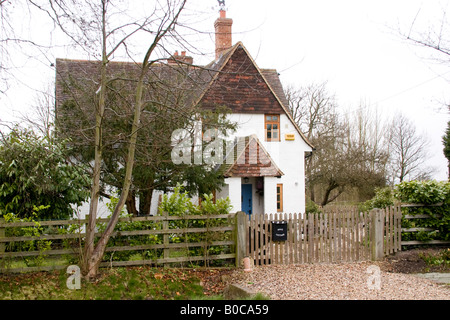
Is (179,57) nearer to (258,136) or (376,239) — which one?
(258,136)

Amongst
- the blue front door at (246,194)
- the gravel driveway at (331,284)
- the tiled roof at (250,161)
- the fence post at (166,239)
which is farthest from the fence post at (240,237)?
the blue front door at (246,194)

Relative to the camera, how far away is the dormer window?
832 inches

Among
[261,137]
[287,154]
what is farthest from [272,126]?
[287,154]

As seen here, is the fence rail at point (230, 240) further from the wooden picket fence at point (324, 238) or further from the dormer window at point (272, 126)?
the dormer window at point (272, 126)

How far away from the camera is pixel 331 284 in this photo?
873 centimetres

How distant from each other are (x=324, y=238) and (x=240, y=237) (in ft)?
8.48

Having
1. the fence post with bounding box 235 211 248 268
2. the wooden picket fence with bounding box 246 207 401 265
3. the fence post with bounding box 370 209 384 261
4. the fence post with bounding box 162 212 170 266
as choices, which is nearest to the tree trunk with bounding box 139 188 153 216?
the fence post with bounding box 162 212 170 266

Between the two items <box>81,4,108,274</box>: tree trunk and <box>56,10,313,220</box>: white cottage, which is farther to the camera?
<box>56,10,313,220</box>: white cottage

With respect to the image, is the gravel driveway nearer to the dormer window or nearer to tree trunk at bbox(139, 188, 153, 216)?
tree trunk at bbox(139, 188, 153, 216)

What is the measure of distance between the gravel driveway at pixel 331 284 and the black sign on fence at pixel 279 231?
2.25 ft

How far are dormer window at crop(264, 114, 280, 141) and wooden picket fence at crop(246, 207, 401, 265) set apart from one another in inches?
365

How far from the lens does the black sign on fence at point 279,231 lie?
10727 millimetres

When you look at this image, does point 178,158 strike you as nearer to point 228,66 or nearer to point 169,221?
point 169,221
